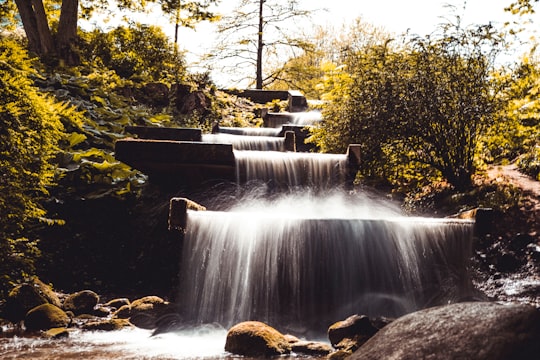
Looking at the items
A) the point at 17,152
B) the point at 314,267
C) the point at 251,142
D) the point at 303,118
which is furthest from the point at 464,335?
the point at 303,118

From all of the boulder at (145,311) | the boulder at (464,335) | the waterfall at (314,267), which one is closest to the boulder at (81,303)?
the boulder at (145,311)

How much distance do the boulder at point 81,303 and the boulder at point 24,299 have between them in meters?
0.19

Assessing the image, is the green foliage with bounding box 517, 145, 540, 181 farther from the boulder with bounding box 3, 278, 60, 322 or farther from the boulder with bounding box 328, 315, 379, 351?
the boulder with bounding box 3, 278, 60, 322

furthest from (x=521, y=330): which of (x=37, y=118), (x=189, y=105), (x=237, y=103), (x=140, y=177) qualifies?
(x=237, y=103)

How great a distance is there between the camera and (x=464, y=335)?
286 centimetres

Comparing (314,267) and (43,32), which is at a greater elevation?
(43,32)

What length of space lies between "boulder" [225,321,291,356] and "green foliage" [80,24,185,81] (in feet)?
44.4

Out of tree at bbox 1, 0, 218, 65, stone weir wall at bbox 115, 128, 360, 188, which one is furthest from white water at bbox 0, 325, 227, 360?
tree at bbox 1, 0, 218, 65

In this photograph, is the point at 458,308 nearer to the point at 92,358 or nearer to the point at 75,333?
the point at 92,358

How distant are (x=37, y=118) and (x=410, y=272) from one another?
4.87 m

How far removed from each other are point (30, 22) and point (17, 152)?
12.4 metres

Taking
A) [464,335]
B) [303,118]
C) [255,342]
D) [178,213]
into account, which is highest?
[303,118]

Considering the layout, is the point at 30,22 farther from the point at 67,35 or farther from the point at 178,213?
the point at 178,213

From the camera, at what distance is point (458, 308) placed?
317cm
